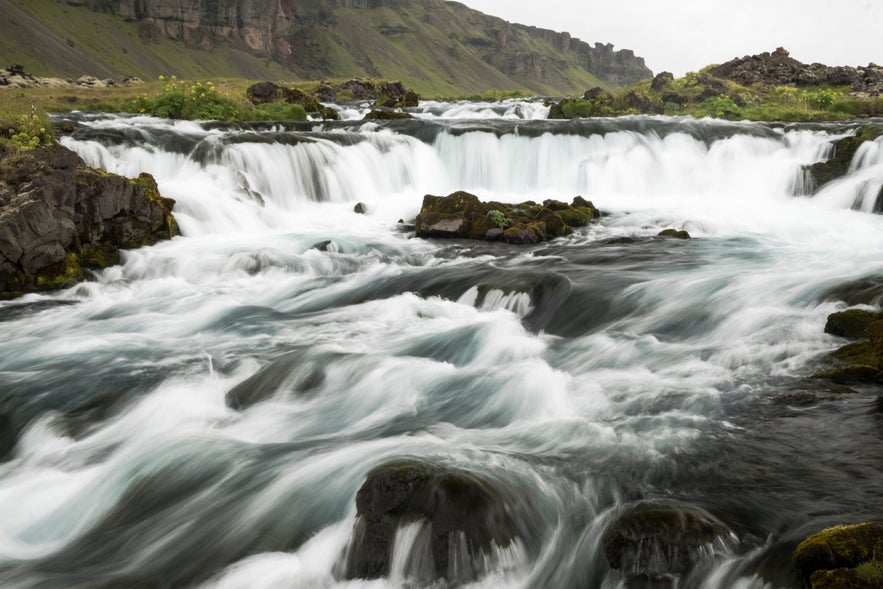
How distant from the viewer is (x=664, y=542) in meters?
4.92

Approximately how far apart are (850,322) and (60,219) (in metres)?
14.1

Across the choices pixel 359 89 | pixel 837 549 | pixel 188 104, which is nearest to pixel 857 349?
pixel 837 549

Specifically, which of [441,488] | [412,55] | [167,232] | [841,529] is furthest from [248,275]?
[412,55]

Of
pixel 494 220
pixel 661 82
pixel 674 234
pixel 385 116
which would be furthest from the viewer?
pixel 661 82

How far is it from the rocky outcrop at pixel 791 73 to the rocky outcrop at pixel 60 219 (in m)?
48.2

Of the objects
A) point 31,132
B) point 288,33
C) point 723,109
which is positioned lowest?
point 31,132

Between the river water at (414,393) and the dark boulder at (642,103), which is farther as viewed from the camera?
the dark boulder at (642,103)

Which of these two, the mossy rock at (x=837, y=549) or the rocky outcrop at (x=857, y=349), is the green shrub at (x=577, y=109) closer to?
the rocky outcrop at (x=857, y=349)

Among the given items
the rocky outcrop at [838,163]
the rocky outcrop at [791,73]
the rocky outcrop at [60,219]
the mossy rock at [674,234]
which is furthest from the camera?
the rocky outcrop at [791,73]

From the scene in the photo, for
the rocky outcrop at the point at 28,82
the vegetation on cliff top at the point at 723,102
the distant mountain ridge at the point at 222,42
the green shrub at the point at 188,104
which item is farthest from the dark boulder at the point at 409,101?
the distant mountain ridge at the point at 222,42

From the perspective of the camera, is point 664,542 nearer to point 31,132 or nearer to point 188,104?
point 31,132

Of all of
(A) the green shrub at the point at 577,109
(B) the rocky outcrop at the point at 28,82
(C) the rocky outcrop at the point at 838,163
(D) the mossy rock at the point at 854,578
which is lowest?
(D) the mossy rock at the point at 854,578

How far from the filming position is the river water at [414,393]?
5.75m

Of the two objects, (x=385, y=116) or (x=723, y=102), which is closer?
(x=385, y=116)
